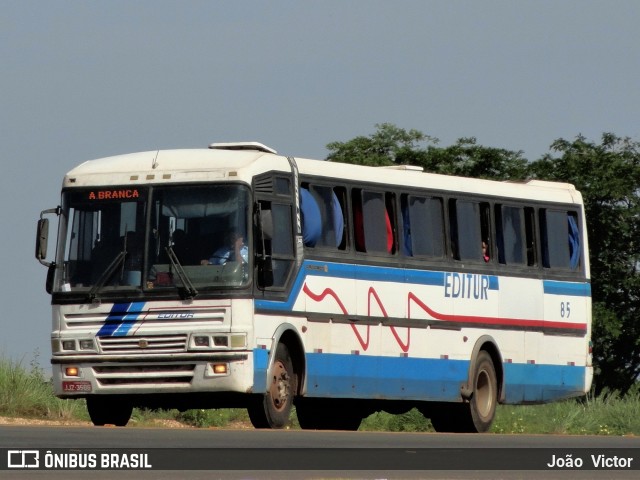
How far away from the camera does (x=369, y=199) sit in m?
25.2

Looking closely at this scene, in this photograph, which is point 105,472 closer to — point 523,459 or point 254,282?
point 523,459

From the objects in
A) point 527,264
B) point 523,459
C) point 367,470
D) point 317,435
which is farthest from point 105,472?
point 527,264

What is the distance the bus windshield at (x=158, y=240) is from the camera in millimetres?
22688

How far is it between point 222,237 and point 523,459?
6517 millimetres

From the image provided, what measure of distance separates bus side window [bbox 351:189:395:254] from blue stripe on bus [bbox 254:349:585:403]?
1389 mm

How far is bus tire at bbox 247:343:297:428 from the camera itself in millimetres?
22719

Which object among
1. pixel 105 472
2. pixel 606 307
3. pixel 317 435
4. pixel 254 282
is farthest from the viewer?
pixel 606 307

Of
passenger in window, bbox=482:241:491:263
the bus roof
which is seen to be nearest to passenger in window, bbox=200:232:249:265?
the bus roof

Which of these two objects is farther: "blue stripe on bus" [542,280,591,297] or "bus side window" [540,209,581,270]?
"bus side window" [540,209,581,270]

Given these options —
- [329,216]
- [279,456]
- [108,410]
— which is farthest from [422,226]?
[279,456]

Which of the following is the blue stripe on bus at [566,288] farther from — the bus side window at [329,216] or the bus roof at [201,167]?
the bus side window at [329,216]

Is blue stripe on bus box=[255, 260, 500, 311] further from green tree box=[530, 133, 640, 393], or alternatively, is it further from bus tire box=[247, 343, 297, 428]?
green tree box=[530, 133, 640, 393]

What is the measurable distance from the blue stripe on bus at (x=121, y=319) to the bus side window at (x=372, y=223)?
10.8 feet

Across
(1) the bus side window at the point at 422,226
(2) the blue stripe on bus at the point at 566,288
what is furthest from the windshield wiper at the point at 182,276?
(2) the blue stripe on bus at the point at 566,288
